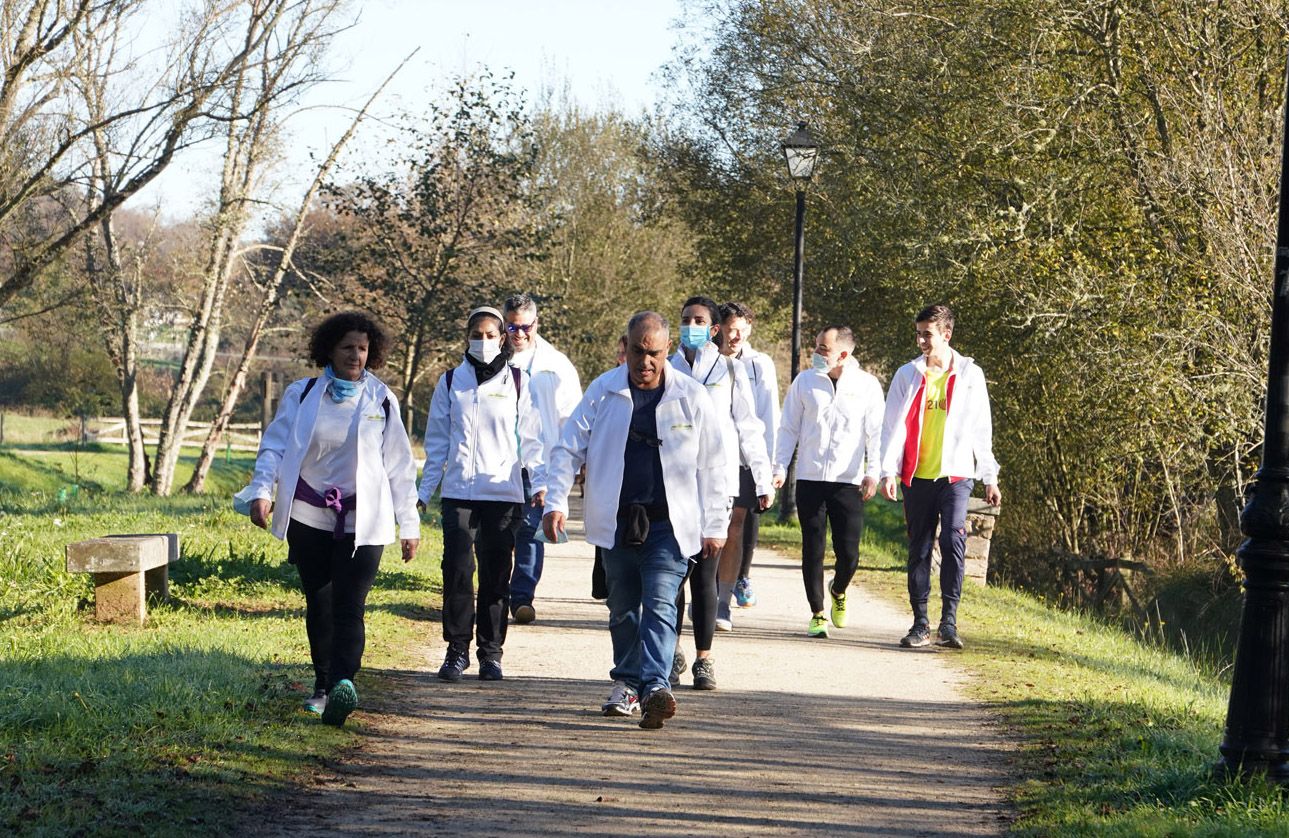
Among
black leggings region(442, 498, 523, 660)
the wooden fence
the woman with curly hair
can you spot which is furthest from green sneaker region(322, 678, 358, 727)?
the wooden fence

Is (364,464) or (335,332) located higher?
(335,332)

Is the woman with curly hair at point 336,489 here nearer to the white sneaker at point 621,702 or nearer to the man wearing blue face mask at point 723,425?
the white sneaker at point 621,702

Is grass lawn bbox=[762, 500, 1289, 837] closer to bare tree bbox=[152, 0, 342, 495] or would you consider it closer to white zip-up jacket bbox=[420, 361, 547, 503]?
white zip-up jacket bbox=[420, 361, 547, 503]

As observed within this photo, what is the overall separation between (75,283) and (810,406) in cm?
1959

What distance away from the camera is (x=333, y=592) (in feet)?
24.0

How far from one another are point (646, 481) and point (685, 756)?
1.32m

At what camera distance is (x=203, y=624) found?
397 inches

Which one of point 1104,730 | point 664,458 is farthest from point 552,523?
point 1104,730

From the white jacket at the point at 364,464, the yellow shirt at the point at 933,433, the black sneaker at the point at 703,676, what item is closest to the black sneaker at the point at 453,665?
the black sneaker at the point at 703,676

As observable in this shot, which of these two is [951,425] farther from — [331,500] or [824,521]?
[331,500]

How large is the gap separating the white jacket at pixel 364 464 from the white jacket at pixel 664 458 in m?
0.71

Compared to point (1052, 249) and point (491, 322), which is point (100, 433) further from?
point (491, 322)

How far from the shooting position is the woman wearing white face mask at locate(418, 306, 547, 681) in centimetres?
880

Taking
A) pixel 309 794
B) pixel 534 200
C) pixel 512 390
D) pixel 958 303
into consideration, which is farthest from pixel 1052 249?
pixel 309 794
